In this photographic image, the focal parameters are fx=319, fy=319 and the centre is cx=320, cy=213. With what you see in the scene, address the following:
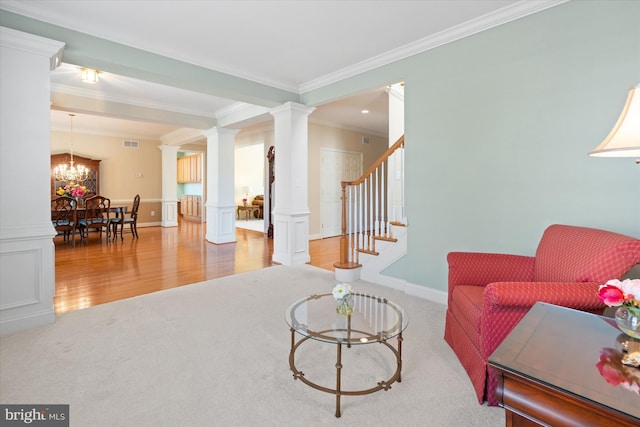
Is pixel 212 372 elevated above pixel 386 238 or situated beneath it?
situated beneath

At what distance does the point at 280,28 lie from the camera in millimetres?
3154

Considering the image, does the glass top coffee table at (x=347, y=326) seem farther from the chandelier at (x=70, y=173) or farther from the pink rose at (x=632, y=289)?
the chandelier at (x=70, y=173)

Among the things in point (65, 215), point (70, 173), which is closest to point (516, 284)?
point (65, 215)

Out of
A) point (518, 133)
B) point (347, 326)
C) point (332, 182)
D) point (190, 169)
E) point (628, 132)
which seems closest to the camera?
point (628, 132)

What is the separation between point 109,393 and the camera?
187 cm

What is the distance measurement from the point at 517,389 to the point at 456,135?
9.04ft

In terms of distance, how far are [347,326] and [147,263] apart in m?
4.31

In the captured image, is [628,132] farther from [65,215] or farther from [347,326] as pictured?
[65,215]

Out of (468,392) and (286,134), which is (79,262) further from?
(468,392)

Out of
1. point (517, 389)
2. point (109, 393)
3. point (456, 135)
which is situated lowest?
point (109, 393)

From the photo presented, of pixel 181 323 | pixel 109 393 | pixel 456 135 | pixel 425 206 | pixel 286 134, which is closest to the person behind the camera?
pixel 109 393

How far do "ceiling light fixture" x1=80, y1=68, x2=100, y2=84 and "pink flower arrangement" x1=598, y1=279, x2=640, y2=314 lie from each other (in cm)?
567

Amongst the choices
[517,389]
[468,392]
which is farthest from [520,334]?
[468,392]

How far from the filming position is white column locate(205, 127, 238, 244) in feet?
22.4
